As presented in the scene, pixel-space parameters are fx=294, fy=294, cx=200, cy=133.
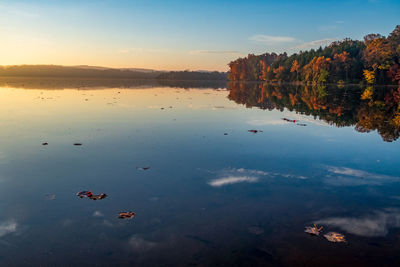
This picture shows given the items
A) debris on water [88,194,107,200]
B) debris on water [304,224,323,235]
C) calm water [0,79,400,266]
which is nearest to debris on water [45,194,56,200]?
calm water [0,79,400,266]

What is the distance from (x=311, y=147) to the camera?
17531 millimetres

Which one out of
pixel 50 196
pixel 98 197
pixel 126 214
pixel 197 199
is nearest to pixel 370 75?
pixel 197 199

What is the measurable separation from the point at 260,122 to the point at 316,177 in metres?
15.1

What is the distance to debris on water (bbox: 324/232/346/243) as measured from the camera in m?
7.38

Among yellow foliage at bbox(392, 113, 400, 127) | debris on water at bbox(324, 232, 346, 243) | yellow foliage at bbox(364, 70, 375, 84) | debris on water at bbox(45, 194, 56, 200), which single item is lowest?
debris on water at bbox(45, 194, 56, 200)

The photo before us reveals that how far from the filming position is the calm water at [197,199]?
6.78m

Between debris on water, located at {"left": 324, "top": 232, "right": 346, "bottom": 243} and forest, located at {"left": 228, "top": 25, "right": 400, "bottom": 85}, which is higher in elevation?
forest, located at {"left": 228, "top": 25, "right": 400, "bottom": 85}

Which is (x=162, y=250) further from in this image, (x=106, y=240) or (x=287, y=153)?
(x=287, y=153)

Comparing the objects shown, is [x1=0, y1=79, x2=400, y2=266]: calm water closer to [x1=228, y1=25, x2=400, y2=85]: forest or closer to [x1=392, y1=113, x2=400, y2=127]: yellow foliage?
[x1=392, y1=113, x2=400, y2=127]: yellow foliage

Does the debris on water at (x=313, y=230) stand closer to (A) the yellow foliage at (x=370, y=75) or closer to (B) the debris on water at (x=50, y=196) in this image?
(B) the debris on water at (x=50, y=196)

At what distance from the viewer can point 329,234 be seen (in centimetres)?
766

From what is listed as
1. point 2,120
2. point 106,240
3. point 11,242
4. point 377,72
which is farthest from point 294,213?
point 377,72

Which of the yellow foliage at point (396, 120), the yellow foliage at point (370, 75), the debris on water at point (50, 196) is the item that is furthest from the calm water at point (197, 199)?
the yellow foliage at point (370, 75)

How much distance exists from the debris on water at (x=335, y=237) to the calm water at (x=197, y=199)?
0.54 ft
